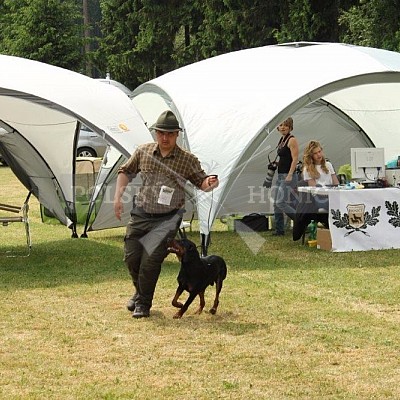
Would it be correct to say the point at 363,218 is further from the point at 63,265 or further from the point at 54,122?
the point at 54,122

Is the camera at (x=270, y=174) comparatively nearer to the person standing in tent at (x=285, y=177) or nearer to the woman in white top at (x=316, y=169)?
the person standing in tent at (x=285, y=177)

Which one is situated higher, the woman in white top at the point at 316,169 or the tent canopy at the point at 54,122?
the tent canopy at the point at 54,122

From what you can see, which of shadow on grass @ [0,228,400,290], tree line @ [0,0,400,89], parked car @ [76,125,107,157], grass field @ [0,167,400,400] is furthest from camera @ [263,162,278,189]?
parked car @ [76,125,107,157]


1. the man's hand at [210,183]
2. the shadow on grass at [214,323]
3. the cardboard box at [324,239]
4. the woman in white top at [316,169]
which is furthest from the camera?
the woman in white top at [316,169]

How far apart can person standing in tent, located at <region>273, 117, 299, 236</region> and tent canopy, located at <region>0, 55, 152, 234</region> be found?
2.28 metres

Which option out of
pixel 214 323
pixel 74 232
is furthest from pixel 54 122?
pixel 214 323

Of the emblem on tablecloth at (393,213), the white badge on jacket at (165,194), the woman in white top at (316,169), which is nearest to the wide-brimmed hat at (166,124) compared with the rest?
the white badge on jacket at (165,194)

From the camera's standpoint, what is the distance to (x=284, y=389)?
619cm

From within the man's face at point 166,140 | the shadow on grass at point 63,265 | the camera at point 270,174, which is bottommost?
the shadow on grass at point 63,265

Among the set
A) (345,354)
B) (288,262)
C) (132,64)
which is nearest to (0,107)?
(288,262)

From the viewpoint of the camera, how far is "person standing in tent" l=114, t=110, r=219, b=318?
8391 mm

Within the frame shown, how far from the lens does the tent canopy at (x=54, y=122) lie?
11.3 metres

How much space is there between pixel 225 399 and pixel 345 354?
133 cm

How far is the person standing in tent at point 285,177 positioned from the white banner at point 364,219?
1.31m
